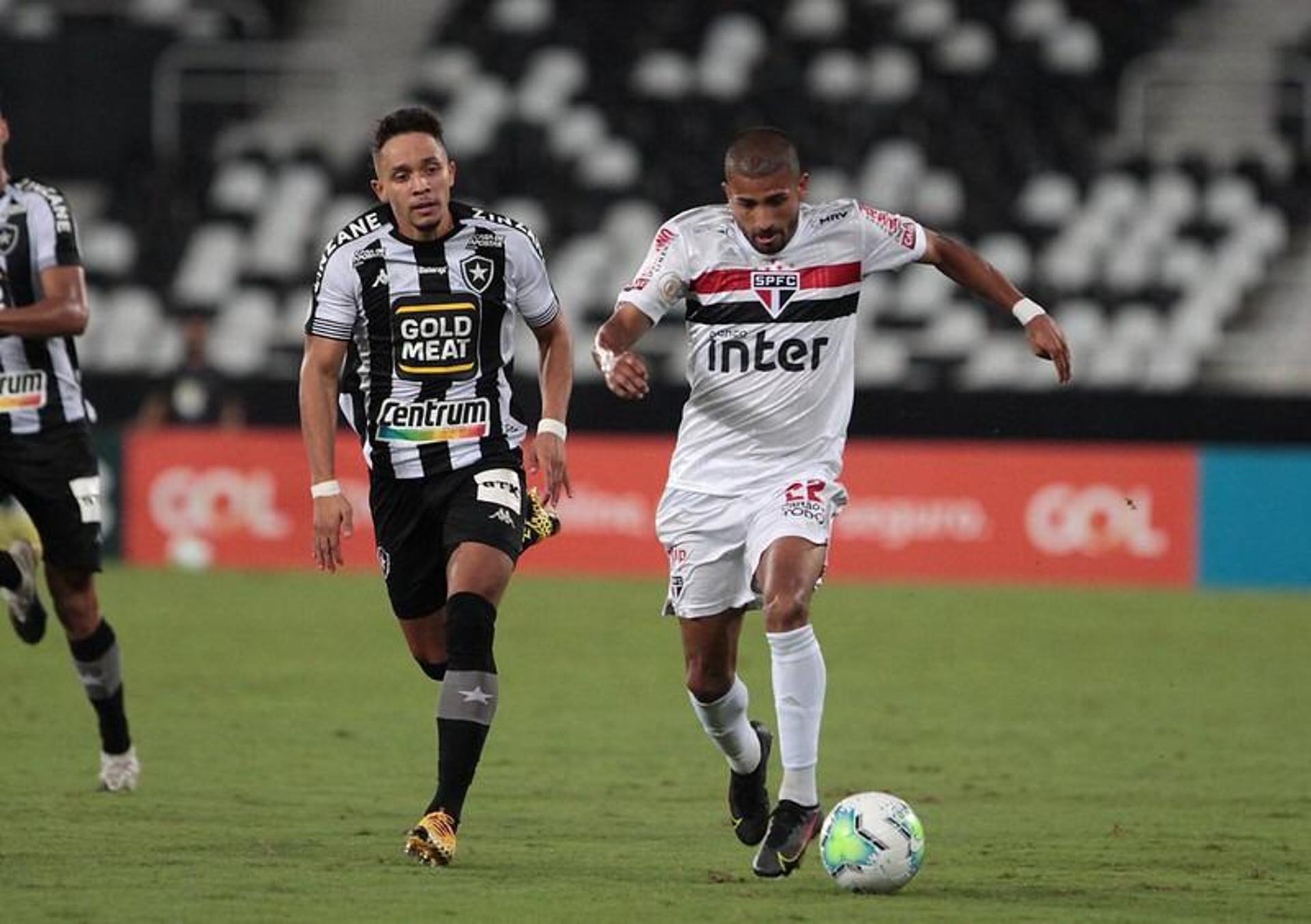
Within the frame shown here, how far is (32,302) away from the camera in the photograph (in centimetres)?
909

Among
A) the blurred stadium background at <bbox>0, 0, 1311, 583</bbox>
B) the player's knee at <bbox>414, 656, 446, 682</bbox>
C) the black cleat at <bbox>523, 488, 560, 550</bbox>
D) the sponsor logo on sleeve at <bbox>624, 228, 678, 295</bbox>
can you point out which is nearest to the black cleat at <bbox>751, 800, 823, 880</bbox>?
the black cleat at <bbox>523, 488, 560, 550</bbox>

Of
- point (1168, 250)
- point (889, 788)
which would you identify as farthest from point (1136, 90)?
point (889, 788)

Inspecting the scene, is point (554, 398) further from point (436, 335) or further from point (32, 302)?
point (32, 302)

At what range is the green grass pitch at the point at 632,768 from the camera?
23.2 feet

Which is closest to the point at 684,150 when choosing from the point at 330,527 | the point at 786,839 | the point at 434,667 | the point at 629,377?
the point at 434,667

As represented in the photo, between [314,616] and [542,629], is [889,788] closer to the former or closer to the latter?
[542,629]

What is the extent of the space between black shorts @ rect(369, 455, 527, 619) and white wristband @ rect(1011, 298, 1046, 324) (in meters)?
1.70

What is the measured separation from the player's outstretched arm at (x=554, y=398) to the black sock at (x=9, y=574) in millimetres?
2448

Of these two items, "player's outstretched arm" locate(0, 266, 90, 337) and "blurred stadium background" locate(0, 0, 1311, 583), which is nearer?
"player's outstretched arm" locate(0, 266, 90, 337)

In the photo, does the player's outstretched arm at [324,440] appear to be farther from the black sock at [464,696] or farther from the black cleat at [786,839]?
the black cleat at [786,839]

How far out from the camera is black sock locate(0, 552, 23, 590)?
968cm

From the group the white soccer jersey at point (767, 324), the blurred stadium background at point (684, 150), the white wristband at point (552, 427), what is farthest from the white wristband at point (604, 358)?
the blurred stadium background at point (684, 150)

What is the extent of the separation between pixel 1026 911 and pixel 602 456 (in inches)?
550

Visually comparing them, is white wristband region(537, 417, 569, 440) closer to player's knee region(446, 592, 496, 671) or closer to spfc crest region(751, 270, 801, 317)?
player's knee region(446, 592, 496, 671)
